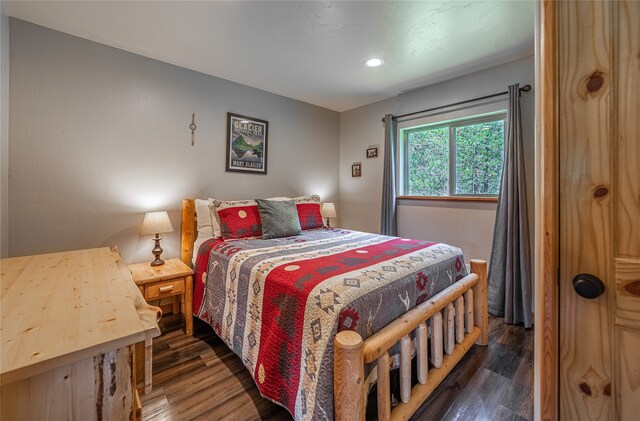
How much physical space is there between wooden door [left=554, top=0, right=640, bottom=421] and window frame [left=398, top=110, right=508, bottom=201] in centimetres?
220

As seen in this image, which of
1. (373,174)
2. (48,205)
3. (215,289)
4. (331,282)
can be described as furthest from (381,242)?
(48,205)

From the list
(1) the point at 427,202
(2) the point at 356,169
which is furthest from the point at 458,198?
(2) the point at 356,169

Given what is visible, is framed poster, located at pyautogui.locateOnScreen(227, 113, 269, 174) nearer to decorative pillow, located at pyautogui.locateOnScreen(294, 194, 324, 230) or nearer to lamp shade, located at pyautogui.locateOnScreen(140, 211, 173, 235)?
decorative pillow, located at pyautogui.locateOnScreen(294, 194, 324, 230)

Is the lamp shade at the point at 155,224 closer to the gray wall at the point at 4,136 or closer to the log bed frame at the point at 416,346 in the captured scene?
the gray wall at the point at 4,136

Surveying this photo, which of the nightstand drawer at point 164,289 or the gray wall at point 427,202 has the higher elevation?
the gray wall at point 427,202

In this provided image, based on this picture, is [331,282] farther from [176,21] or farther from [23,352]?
[176,21]

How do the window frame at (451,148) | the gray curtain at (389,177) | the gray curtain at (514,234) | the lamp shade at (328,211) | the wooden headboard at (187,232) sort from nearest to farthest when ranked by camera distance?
the gray curtain at (514,234)
the wooden headboard at (187,232)
the window frame at (451,148)
the gray curtain at (389,177)
the lamp shade at (328,211)

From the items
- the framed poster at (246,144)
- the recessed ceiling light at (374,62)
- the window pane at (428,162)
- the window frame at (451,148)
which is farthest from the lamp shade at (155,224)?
the window pane at (428,162)

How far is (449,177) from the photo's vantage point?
3.02 metres

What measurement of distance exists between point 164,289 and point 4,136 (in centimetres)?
149

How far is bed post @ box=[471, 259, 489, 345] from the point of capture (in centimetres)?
196

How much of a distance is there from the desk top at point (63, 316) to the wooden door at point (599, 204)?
110cm

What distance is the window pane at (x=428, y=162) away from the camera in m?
3.08

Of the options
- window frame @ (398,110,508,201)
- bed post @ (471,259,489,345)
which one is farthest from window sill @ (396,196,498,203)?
bed post @ (471,259,489,345)
